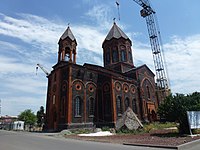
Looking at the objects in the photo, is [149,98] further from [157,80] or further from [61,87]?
[61,87]

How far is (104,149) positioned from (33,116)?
66.1 metres

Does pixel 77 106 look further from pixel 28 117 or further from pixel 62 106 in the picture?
pixel 28 117

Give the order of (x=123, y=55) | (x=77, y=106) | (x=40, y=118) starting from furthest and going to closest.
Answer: (x=40, y=118) → (x=123, y=55) → (x=77, y=106)

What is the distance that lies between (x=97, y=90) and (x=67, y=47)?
9833 millimetres

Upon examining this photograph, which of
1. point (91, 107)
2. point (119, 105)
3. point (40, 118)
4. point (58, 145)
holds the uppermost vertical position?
point (119, 105)

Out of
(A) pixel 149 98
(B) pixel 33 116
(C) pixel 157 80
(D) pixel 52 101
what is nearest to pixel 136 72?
(A) pixel 149 98

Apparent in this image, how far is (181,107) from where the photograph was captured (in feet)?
53.1

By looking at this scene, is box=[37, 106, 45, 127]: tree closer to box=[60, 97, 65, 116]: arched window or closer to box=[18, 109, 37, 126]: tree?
box=[18, 109, 37, 126]: tree

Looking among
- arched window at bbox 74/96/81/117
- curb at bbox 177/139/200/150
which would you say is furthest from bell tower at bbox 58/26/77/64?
curb at bbox 177/139/200/150

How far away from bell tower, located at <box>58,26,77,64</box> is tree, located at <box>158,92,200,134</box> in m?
20.1

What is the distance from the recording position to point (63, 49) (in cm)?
3281

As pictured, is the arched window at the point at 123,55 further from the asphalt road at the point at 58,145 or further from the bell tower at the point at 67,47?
the asphalt road at the point at 58,145

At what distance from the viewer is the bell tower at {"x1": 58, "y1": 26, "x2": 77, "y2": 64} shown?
32781 millimetres

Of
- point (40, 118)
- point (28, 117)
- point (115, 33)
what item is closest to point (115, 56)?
point (115, 33)
